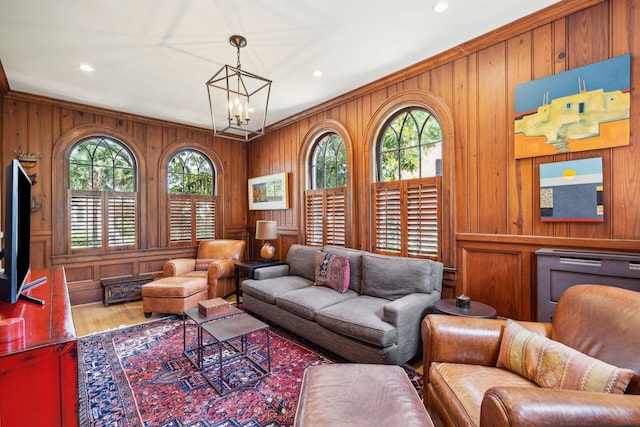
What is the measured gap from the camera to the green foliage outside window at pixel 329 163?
4.22 metres

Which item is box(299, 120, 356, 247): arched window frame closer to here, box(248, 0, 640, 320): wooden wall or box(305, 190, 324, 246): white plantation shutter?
box(305, 190, 324, 246): white plantation shutter

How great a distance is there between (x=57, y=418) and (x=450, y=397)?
1.64m

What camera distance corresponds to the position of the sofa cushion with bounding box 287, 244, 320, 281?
12.7 feet

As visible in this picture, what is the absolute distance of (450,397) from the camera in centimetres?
145

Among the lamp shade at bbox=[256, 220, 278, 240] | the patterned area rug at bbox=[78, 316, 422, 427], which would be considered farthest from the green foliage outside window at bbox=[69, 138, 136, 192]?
the patterned area rug at bbox=[78, 316, 422, 427]

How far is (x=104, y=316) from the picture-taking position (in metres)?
3.82

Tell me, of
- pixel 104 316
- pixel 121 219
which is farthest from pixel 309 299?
pixel 121 219

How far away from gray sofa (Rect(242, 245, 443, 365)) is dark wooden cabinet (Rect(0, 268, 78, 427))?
1.83 meters

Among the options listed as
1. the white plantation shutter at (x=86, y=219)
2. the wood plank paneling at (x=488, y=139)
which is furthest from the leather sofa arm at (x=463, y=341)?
the white plantation shutter at (x=86, y=219)

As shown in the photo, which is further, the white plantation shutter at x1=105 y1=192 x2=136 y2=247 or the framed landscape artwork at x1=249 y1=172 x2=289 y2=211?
the framed landscape artwork at x1=249 y1=172 x2=289 y2=211

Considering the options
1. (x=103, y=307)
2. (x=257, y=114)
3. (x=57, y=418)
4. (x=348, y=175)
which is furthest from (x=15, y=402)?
(x=257, y=114)

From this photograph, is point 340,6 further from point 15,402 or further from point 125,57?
point 15,402

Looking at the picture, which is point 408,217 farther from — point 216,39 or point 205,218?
point 205,218

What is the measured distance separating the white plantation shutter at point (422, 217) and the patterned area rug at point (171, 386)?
4.09 ft
